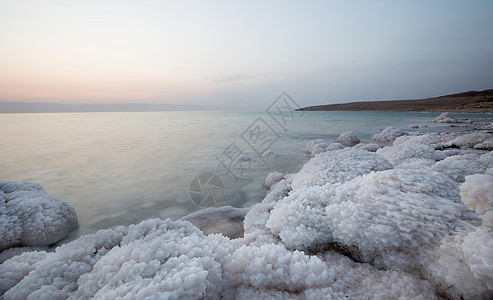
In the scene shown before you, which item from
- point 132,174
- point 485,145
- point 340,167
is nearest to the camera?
point 340,167

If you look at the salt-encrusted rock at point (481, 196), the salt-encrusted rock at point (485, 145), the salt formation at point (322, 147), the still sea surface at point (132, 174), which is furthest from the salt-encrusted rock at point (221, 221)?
the salt-encrusted rock at point (485, 145)

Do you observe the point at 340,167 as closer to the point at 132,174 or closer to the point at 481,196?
the point at 481,196

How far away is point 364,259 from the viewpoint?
1.27 metres

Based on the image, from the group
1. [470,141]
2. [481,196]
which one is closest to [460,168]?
[481,196]

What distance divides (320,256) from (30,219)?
311cm

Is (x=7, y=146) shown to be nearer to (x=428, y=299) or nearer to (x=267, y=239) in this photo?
(x=267, y=239)

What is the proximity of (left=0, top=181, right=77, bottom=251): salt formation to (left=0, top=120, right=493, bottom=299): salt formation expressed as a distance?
101cm

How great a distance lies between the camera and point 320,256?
134 centimetres

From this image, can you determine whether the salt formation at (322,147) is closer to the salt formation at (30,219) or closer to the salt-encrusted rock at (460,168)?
the salt-encrusted rock at (460,168)

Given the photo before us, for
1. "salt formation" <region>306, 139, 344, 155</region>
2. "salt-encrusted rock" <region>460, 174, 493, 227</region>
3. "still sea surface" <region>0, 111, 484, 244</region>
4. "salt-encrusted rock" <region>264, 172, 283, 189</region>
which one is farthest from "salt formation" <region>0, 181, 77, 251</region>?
"salt formation" <region>306, 139, 344, 155</region>

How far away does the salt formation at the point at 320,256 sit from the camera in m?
0.95

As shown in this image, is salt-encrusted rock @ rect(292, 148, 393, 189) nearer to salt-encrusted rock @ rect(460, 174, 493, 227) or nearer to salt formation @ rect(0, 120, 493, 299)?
salt formation @ rect(0, 120, 493, 299)

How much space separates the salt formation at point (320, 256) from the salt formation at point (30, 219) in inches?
39.8

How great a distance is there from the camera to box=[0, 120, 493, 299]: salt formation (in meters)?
0.95
